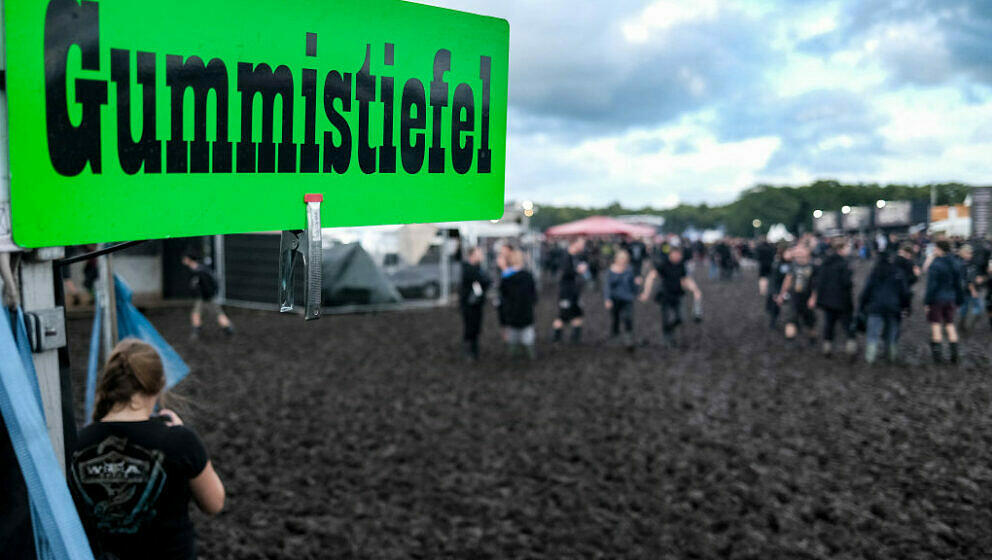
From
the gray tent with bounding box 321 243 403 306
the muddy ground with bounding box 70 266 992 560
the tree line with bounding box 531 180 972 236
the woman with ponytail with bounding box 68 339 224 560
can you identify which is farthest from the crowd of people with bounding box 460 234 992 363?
the tree line with bounding box 531 180 972 236

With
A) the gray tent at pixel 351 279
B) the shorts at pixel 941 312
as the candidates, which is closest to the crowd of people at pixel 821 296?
the shorts at pixel 941 312

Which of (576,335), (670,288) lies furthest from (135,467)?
(576,335)

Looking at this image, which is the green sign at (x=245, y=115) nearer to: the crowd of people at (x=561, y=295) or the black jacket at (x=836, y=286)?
the crowd of people at (x=561, y=295)

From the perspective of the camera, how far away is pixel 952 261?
11.4 meters

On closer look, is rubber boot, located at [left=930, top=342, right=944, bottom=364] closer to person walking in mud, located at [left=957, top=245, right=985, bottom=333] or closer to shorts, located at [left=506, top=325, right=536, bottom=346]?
person walking in mud, located at [left=957, top=245, right=985, bottom=333]

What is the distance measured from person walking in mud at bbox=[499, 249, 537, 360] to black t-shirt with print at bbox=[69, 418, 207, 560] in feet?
29.0

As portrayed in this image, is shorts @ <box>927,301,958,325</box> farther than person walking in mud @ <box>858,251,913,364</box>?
Yes

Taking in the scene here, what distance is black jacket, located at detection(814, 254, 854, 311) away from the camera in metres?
11.5

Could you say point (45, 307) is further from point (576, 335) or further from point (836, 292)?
point (576, 335)

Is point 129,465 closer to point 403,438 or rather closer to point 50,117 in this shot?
point 50,117

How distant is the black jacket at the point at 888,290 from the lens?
11125mm

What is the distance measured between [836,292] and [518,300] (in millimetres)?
5260

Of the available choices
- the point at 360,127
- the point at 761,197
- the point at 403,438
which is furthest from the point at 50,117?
the point at 761,197

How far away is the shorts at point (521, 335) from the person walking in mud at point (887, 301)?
5415mm
